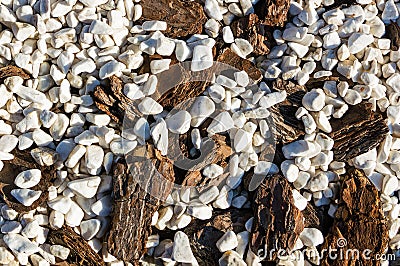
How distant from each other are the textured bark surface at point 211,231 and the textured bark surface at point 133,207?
0.45 feet

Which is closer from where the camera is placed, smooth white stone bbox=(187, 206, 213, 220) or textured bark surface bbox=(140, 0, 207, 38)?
smooth white stone bbox=(187, 206, 213, 220)

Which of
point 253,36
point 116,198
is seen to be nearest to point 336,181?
point 253,36

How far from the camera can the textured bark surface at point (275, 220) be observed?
1.65 meters

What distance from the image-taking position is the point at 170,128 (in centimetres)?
170

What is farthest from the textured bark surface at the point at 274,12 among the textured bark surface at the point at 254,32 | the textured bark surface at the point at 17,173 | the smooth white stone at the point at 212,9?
the textured bark surface at the point at 17,173

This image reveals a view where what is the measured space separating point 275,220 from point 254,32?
63cm

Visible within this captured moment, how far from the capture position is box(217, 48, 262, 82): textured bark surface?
1.79m

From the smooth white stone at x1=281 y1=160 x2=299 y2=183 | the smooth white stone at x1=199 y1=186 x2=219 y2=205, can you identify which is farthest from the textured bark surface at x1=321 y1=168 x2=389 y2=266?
the smooth white stone at x1=199 y1=186 x2=219 y2=205

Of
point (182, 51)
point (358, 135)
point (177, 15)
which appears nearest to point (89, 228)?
point (182, 51)

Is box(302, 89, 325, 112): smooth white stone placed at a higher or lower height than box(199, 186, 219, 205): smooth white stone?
higher

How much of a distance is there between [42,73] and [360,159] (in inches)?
42.1

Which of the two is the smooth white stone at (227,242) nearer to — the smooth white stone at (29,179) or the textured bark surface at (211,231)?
the textured bark surface at (211,231)

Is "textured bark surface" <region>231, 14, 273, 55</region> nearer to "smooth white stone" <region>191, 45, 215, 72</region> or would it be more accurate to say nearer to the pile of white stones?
the pile of white stones

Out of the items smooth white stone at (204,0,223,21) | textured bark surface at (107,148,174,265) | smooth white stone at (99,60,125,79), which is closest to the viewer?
textured bark surface at (107,148,174,265)
